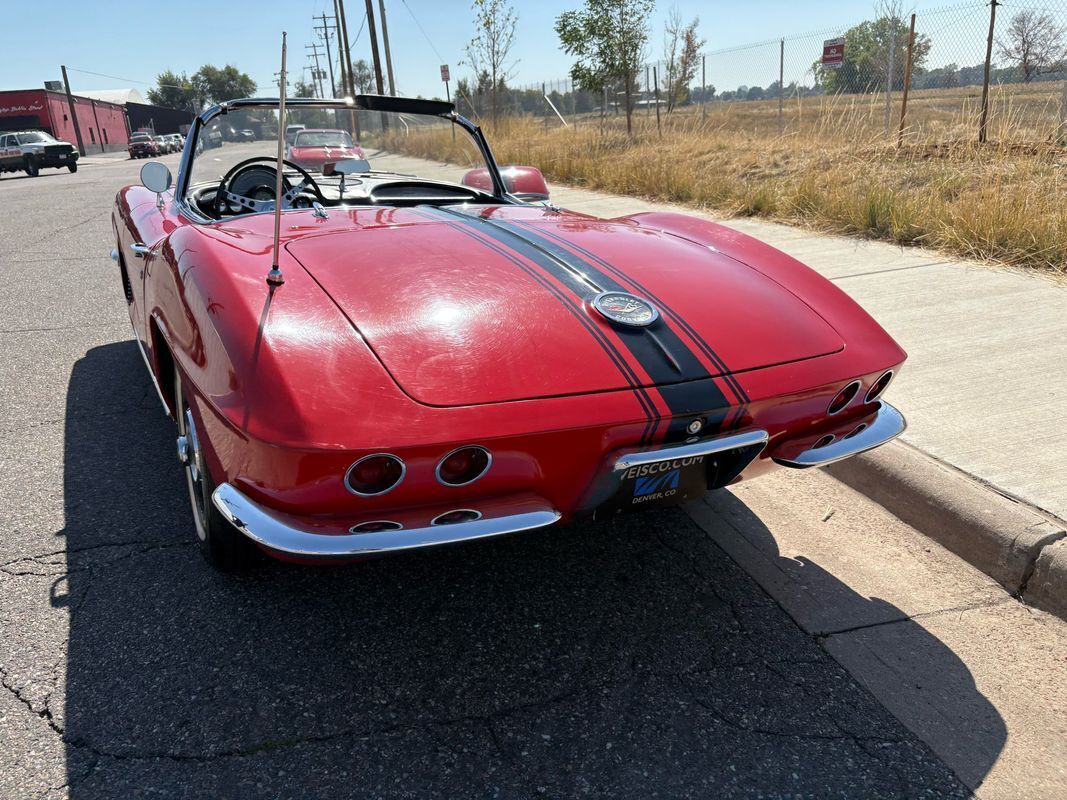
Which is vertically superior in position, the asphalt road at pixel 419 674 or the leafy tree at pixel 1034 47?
the leafy tree at pixel 1034 47

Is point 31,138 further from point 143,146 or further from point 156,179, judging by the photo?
point 156,179

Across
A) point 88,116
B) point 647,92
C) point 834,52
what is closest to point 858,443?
point 834,52

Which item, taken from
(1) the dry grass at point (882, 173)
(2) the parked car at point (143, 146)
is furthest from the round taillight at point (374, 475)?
(2) the parked car at point (143, 146)

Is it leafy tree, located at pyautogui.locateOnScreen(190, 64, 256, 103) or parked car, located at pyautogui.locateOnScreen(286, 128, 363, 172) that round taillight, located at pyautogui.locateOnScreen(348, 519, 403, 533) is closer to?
parked car, located at pyautogui.locateOnScreen(286, 128, 363, 172)

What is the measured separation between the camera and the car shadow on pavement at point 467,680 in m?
1.76

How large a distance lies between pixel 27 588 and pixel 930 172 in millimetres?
8077

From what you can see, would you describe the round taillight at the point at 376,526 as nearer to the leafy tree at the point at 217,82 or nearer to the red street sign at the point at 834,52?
the red street sign at the point at 834,52

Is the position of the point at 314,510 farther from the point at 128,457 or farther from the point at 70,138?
the point at 70,138

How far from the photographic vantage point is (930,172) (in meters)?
7.95

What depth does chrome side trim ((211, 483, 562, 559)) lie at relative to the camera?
1.71 m

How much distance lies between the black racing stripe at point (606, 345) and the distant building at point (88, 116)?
4202cm

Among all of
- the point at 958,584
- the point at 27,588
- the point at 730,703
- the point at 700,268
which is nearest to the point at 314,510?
the point at 730,703

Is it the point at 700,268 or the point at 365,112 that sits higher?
the point at 365,112

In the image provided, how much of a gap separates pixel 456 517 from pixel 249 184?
2.27m
